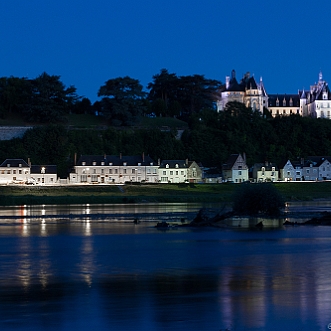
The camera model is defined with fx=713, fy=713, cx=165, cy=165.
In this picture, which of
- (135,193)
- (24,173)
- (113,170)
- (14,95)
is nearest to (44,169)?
(24,173)

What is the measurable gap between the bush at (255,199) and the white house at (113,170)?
1596 inches

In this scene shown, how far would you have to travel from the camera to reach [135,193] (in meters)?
69.4

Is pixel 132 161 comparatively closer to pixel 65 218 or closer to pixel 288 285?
pixel 65 218

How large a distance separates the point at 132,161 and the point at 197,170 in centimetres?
747

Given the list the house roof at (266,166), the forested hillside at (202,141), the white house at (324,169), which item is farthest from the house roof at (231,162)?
the white house at (324,169)

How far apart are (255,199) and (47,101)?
5799 centimetres

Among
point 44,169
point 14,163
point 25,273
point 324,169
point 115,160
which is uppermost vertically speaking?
point 115,160

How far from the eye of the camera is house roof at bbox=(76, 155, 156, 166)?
80188mm

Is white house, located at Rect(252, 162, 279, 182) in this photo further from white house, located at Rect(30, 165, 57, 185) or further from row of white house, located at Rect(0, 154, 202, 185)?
white house, located at Rect(30, 165, 57, 185)

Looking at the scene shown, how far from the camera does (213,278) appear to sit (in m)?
19.9

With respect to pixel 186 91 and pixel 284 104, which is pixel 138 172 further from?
pixel 284 104

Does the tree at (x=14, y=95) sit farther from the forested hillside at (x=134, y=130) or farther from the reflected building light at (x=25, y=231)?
the reflected building light at (x=25, y=231)

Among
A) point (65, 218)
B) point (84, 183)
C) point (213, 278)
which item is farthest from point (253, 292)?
point (84, 183)

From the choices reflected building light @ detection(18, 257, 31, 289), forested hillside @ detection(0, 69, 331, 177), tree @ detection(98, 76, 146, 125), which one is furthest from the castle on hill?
reflected building light @ detection(18, 257, 31, 289)
